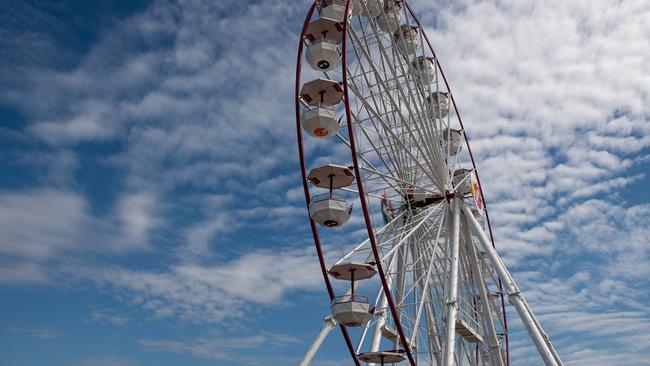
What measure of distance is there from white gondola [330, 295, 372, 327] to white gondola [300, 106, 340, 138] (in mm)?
Answer: 5105

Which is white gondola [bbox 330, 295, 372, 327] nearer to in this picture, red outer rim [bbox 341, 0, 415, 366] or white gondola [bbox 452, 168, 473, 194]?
red outer rim [bbox 341, 0, 415, 366]

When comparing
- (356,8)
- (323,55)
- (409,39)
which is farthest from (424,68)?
(323,55)

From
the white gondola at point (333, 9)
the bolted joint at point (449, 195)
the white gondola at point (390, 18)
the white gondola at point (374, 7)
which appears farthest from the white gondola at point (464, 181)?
the white gondola at point (333, 9)

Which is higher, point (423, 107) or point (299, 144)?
point (423, 107)

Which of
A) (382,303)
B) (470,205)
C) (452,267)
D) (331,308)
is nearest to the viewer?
(331,308)

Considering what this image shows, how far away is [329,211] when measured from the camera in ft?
57.9

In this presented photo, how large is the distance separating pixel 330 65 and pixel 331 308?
24.8ft

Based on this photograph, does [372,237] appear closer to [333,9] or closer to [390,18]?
[333,9]

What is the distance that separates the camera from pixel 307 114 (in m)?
18.0

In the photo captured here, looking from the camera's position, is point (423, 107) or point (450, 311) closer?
point (450, 311)

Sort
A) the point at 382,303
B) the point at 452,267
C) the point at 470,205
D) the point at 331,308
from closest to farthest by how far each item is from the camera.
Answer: the point at 331,308 < the point at 452,267 < the point at 382,303 < the point at 470,205

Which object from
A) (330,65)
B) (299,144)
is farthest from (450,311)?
(330,65)

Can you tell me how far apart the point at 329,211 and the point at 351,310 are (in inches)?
118

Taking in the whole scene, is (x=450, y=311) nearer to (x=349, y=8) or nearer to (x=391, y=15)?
(x=349, y=8)
